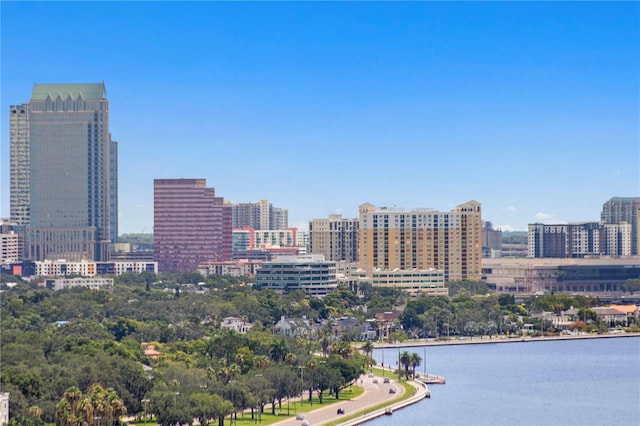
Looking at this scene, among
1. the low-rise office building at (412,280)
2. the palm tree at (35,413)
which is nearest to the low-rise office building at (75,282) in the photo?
the low-rise office building at (412,280)

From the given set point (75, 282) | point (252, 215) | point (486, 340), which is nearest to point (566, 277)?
point (75, 282)

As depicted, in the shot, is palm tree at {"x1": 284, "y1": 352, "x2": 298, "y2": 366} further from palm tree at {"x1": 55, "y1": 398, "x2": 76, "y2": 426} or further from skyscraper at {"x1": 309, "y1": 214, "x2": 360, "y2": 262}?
skyscraper at {"x1": 309, "y1": 214, "x2": 360, "y2": 262}

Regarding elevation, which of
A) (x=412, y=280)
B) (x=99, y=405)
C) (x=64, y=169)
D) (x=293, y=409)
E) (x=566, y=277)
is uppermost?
(x=64, y=169)

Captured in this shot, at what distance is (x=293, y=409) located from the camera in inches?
2019

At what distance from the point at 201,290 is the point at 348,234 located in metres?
17.4

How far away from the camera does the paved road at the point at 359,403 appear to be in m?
47.8

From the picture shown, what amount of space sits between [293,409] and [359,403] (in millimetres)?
2907

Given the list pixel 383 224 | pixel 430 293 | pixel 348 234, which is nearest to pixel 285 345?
pixel 430 293

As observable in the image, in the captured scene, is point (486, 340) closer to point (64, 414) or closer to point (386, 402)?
point (386, 402)

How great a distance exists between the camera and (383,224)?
121 metres

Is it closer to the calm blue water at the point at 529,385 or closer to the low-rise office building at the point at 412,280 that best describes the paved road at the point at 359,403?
the calm blue water at the point at 529,385

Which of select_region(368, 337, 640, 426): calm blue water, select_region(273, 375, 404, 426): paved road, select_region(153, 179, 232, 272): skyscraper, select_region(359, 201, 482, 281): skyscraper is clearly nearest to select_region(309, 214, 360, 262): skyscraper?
select_region(359, 201, 482, 281): skyscraper

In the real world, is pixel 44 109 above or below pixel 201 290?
above

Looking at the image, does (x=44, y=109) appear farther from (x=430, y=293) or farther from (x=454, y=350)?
(x=454, y=350)
